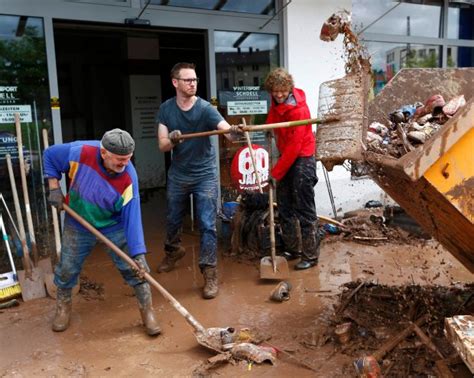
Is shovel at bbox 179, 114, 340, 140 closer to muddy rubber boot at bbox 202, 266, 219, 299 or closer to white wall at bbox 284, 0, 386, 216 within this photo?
muddy rubber boot at bbox 202, 266, 219, 299

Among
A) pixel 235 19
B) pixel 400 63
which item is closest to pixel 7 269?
pixel 235 19

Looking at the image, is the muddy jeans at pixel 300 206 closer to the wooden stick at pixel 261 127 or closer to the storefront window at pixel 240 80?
the wooden stick at pixel 261 127

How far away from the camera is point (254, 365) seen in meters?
2.97

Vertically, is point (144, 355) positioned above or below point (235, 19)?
below

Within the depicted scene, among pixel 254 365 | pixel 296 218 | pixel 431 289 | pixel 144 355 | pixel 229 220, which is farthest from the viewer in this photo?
pixel 229 220

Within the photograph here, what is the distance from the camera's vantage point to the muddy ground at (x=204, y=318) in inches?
119

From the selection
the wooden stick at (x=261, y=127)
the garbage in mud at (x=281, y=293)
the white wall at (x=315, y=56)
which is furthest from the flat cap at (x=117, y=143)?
the white wall at (x=315, y=56)

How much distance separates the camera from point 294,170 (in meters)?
4.63

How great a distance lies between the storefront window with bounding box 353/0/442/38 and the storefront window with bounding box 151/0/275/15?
1.52 metres

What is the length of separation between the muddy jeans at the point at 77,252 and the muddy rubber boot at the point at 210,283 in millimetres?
796

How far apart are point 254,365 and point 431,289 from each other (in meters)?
1.70

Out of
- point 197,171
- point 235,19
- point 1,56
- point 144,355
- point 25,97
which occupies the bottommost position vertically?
point 144,355

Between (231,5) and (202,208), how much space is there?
9.18 feet

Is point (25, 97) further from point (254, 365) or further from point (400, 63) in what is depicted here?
point (400, 63)
